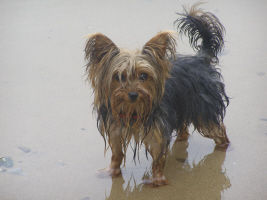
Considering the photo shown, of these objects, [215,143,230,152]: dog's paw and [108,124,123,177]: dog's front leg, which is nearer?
[108,124,123,177]: dog's front leg

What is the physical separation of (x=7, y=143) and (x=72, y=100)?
1.01 m

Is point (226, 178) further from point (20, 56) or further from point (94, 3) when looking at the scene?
point (94, 3)

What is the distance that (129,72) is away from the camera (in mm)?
3225

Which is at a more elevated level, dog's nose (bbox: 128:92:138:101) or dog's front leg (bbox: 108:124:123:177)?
dog's nose (bbox: 128:92:138:101)

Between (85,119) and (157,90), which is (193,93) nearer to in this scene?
(157,90)

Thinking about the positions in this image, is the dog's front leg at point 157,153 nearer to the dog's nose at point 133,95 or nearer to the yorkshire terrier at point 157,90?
the yorkshire terrier at point 157,90

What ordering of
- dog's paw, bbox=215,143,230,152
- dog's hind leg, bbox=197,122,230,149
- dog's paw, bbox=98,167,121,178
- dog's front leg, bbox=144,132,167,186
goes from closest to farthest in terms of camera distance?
dog's front leg, bbox=144,132,167,186
dog's paw, bbox=98,167,121,178
dog's hind leg, bbox=197,122,230,149
dog's paw, bbox=215,143,230,152

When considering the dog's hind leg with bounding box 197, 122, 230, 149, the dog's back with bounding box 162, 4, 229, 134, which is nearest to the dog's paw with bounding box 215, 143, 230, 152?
the dog's hind leg with bounding box 197, 122, 230, 149

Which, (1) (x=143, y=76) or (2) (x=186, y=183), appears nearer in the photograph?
(1) (x=143, y=76)

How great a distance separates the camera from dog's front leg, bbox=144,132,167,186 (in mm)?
3625

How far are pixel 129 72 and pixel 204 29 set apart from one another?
115cm

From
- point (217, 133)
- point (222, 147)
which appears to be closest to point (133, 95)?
point (217, 133)

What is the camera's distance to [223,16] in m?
7.55

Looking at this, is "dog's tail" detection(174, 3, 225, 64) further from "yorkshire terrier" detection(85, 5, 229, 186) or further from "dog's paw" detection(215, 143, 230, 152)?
"dog's paw" detection(215, 143, 230, 152)
